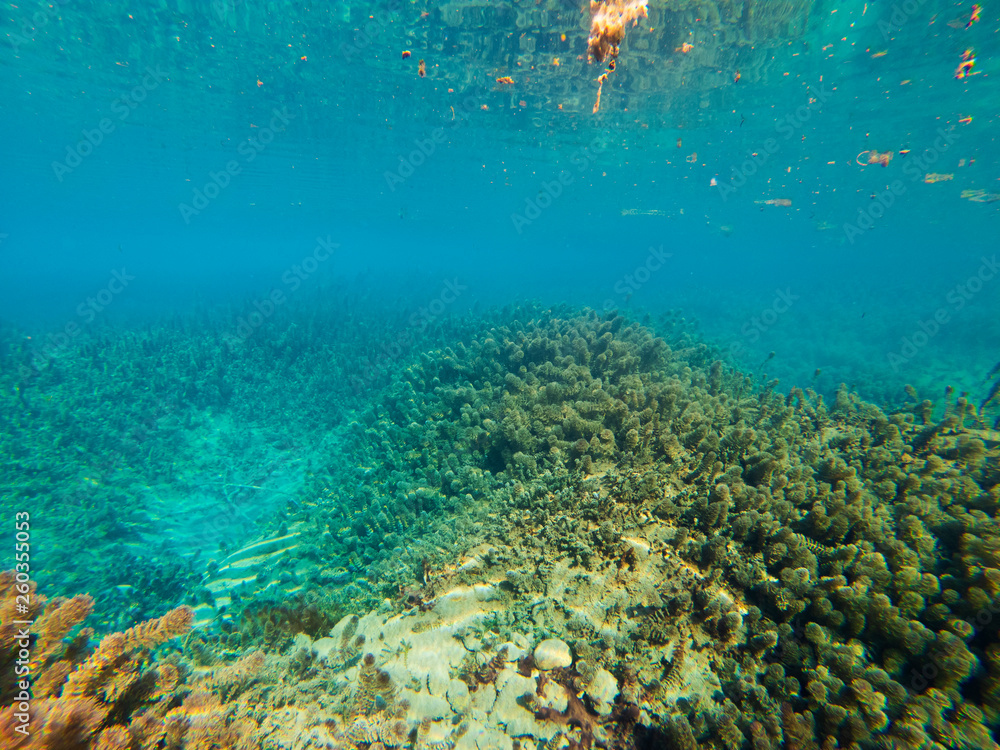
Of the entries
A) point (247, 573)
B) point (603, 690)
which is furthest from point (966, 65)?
point (247, 573)

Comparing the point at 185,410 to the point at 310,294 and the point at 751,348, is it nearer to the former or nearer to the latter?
the point at 310,294

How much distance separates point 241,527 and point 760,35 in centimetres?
2390

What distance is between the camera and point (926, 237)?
75.7 m

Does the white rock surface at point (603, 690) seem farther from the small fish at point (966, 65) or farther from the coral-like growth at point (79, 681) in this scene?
the small fish at point (966, 65)

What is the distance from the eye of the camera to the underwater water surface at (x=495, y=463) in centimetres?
312

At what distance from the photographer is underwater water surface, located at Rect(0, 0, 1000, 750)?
312 centimetres

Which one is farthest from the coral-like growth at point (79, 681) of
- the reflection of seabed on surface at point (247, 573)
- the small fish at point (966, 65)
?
the small fish at point (966, 65)

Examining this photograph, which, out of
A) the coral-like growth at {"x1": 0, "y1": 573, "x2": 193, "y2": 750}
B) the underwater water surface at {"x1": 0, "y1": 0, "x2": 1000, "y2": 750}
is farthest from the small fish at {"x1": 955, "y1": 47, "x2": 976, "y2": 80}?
the coral-like growth at {"x1": 0, "y1": 573, "x2": 193, "y2": 750}

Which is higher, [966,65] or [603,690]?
[966,65]

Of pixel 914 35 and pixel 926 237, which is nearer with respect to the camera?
pixel 914 35

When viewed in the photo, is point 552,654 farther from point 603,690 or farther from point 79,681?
point 79,681

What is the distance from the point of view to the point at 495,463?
624 centimetres

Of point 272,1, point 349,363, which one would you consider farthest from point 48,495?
point 272,1

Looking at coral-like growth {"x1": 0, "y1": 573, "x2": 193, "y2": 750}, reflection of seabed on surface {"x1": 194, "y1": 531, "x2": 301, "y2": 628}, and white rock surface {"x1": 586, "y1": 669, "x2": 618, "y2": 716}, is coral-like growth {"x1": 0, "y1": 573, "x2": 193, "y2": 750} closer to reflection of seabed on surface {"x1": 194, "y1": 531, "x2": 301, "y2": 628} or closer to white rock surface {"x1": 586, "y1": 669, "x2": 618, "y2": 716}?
reflection of seabed on surface {"x1": 194, "y1": 531, "x2": 301, "y2": 628}
